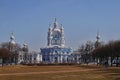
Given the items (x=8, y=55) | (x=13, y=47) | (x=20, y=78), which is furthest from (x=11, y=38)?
(x=20, y=78)

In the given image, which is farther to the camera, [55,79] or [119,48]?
[119,48]

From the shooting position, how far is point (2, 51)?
12144 cm

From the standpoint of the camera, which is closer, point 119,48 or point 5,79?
point 5,79

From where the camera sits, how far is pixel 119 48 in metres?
104

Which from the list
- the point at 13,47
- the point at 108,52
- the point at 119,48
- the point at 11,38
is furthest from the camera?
the point at 11,38

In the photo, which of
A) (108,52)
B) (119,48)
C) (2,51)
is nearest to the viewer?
(119,48)

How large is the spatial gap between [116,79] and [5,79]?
1357cm

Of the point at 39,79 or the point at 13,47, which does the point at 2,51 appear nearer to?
the point at 13,47

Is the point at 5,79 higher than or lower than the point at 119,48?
lower

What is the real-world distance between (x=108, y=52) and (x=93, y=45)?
52.5m

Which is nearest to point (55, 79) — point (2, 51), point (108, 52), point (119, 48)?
point (119, 48)

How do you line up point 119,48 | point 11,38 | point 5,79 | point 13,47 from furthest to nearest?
1. point 11,38
2. point 13,47
3. point 119,48
4. point 5,79

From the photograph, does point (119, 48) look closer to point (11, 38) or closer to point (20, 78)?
point (20, 78)

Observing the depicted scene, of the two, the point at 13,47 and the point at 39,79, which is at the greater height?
the point at 13,47
